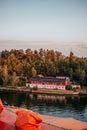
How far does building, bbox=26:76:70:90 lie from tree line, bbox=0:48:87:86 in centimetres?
100

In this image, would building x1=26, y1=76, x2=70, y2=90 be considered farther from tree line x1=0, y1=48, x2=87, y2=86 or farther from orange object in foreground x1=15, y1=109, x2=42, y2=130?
orange object in foreground x1=15, y1=109, x2=42, y2=130

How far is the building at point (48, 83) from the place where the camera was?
73.7ft

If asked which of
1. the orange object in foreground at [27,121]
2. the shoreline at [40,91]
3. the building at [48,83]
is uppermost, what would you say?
the orange object in foreground at [27,121]

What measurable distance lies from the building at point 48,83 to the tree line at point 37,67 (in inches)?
39.4

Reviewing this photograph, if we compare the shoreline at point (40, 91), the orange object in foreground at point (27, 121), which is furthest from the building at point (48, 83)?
the orange object in foreground at point (27, 121)

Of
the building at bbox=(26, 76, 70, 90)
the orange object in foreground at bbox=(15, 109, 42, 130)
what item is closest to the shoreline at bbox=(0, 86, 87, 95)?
the building at bbox=(26, 76, 70, 90)

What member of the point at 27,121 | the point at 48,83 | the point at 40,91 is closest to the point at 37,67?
the point at 48,83

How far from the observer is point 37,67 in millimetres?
26984

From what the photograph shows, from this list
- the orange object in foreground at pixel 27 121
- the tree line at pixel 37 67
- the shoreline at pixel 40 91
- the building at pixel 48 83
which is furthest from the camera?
the tree line at pixel 37 67

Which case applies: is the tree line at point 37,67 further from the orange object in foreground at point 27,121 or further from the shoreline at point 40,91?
the orange object in foreground at point 27,121

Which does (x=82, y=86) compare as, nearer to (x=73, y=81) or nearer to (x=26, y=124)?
(x=73, y=81)

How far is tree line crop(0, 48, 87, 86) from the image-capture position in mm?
24328

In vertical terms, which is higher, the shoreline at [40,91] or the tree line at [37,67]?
the tree line at [37,67]

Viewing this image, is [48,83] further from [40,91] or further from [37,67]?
[37,67]
